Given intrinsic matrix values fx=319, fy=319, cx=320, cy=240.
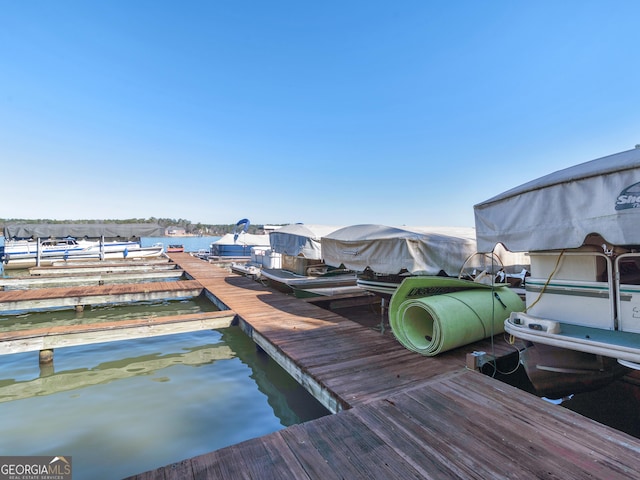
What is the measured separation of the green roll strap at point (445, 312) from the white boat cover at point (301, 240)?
391 cm

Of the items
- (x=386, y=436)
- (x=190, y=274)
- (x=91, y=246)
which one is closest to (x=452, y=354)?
(x=386, y=436)

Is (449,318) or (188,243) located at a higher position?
(188,243)

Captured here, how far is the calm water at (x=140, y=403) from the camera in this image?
4.23 meters

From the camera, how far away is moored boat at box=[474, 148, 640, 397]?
11.3 ft

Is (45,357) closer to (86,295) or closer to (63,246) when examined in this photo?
(86,295)

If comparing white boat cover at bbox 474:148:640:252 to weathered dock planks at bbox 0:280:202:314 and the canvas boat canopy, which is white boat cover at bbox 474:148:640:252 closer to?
weathered dock planks at bbox 0:280:202:314

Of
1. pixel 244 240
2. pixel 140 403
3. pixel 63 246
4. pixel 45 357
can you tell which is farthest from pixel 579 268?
pixel 63 246

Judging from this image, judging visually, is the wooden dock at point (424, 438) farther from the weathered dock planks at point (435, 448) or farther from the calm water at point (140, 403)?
the calm water at point (140, 403)

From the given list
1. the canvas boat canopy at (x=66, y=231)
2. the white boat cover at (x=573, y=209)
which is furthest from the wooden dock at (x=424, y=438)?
the canvas boat canopy at (x=66, y=231)

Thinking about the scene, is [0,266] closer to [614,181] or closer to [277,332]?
[277,332]

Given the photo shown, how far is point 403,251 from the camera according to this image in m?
6.62

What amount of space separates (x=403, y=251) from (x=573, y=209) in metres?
3.16

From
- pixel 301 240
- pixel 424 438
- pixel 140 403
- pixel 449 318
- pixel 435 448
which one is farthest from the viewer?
pixel 301 240

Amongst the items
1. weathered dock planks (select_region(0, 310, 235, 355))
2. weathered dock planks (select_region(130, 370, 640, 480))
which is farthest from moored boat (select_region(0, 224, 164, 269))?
weathered dock planks (select_region(130, 370, 640, 480))
